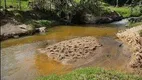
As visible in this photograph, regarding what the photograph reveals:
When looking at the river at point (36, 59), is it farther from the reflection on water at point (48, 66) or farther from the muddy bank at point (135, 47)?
the muddy bank at point (135, 47)

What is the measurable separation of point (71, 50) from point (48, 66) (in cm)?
592

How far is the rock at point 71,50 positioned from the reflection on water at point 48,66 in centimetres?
106

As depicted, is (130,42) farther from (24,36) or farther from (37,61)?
(24,36)

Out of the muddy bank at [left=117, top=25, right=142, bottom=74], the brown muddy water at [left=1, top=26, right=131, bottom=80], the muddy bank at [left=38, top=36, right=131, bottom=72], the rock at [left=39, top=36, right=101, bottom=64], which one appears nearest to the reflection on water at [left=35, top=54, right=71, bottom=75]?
the brown muddy water at [left=1, top=26, right=131, bottom=80]

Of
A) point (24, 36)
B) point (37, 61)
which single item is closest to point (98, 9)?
point (24, 36)

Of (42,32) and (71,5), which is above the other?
(71,5)

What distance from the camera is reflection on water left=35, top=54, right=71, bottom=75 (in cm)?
3193

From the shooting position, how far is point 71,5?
7094 centimetres

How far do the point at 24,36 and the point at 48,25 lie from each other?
42.3ft

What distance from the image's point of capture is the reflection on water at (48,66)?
31.9 m

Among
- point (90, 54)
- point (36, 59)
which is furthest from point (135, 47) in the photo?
point (36, 59)

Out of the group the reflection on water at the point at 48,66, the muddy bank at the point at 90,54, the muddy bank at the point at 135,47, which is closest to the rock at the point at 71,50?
the muddy bank at the point at 90,54

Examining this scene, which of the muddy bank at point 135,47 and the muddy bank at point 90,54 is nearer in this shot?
the muddy bank at point 135,47

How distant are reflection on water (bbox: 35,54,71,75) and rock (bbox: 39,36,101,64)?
106 cm
